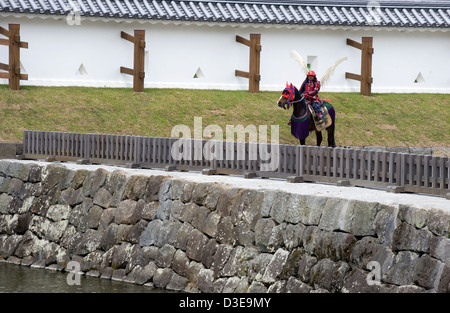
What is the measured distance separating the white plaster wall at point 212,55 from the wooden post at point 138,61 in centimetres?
66

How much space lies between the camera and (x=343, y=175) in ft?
57.9

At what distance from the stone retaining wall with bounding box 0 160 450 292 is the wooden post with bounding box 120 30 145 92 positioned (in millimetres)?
8178

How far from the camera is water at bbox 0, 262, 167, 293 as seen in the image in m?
17.2

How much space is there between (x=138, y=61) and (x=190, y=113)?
8.05 ft

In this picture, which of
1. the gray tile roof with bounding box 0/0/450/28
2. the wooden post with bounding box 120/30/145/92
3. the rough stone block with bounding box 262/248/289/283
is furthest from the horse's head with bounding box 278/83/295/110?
the gray tile roof with bounding box 0/0/450/28

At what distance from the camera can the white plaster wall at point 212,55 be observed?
95.5 feet

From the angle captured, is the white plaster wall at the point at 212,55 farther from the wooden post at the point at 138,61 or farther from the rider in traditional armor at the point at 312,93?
the rider in traditional armor at the point at 312,93

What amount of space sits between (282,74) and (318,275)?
17.5 m

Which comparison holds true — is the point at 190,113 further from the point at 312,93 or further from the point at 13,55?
the point at 312,93

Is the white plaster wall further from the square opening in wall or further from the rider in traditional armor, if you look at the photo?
the rider in traditional armor

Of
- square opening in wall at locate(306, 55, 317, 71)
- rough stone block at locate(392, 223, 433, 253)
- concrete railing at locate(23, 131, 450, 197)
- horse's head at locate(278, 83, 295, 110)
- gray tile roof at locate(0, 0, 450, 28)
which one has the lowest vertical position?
rough stone block at locate(392, 223, 433, 253)

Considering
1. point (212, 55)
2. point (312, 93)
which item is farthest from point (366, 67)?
point (312, 93)

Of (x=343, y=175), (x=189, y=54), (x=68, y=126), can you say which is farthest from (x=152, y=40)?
(x=343, y=175)

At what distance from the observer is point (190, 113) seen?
28.1 meters
